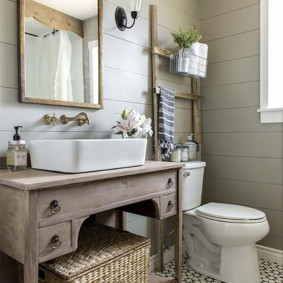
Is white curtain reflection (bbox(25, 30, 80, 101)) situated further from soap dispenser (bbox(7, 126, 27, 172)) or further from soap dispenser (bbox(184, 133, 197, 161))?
soap dispenser (bbox(184, 133, 197, 161))

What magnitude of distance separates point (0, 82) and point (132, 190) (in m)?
0.79

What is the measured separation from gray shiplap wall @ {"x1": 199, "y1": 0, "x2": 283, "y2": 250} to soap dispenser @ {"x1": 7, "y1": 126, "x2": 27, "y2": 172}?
174 centimetres

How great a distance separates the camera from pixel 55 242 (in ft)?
3.36

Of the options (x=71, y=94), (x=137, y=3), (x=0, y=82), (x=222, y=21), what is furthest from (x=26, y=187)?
(x=222, y=21)

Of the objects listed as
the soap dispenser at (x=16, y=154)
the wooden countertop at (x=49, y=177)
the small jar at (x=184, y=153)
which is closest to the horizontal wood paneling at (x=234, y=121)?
the small jar at (x=184, y=153)

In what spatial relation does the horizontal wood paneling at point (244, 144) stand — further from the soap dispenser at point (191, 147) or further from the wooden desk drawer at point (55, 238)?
the wooden desk drawer at point (55, 238)

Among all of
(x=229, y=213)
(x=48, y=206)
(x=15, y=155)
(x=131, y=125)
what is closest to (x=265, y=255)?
(x=229, y=213)

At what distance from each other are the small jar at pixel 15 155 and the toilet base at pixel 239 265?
145 centimetres

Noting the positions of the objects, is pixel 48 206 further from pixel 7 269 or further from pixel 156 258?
pixel 156 258

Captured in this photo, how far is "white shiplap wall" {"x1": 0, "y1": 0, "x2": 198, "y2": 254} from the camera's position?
1299 mm

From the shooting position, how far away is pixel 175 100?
7.54 feet

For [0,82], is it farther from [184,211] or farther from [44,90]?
[184,211]

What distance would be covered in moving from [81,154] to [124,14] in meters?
1.13

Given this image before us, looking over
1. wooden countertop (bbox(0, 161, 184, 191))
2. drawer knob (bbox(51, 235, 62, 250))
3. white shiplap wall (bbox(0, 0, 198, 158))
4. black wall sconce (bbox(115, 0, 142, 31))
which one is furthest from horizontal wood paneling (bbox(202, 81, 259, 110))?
drawer knob (bbox(51, 235, 62, 250))
